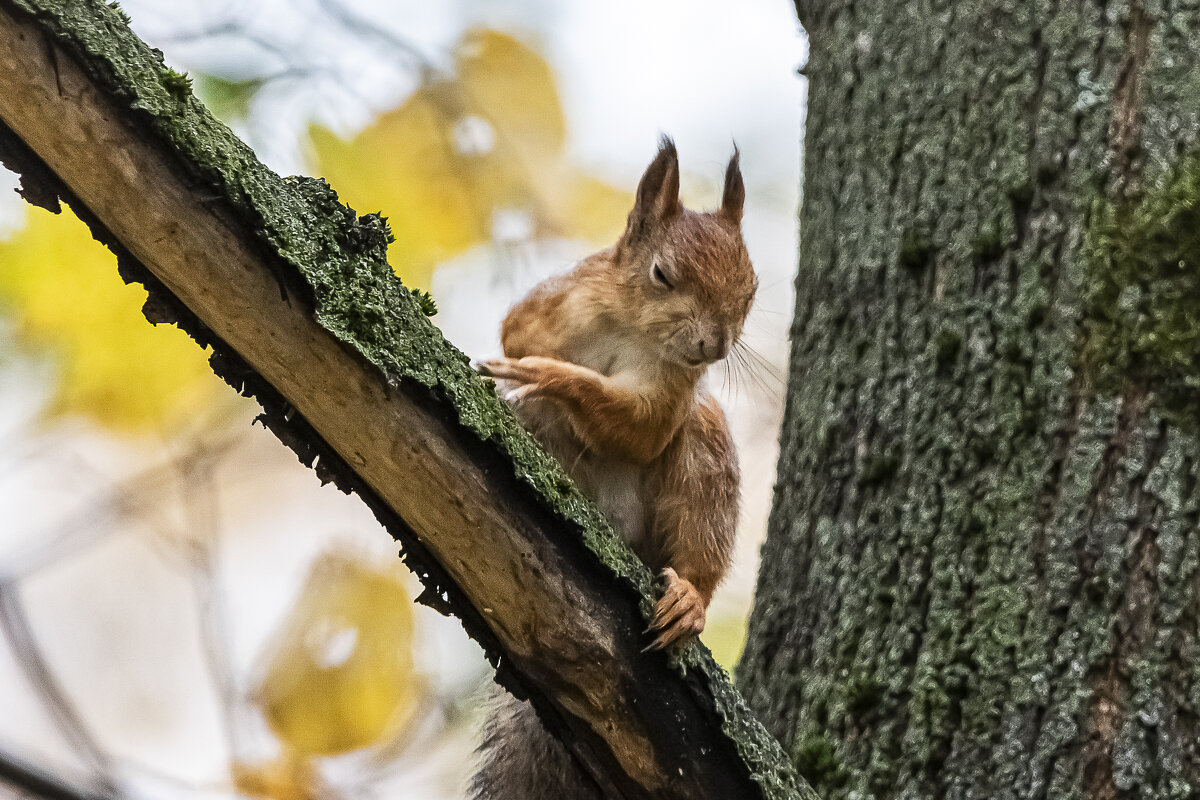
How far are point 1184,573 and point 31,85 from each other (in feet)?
4.65

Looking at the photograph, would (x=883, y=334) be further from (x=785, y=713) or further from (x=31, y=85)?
(x=31, y=85)

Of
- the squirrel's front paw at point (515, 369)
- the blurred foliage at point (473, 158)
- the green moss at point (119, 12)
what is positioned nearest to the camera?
the green moss at point (119, 12)

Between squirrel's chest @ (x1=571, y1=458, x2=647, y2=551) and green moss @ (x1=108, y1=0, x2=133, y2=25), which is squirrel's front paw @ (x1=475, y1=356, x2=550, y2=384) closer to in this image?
squirrel's chest @ (x1=571, y1=458, x2=647, y2=551)

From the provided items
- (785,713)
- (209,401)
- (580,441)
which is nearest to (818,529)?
A: (785,713)

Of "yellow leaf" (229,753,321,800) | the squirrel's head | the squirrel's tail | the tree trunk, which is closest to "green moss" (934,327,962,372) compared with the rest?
the tree trunk

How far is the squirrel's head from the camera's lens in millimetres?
1571

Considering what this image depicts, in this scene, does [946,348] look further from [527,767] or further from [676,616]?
[527,767]

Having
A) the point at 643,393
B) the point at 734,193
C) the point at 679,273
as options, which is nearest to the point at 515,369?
the point at 643,393

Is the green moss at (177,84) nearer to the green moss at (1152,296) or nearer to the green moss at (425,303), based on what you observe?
the green moss at (425,303)

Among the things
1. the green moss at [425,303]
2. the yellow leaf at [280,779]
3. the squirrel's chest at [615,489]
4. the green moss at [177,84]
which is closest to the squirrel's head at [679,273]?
the squirrel's chest at [615,489]

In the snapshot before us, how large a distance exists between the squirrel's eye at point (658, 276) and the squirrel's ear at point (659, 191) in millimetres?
95

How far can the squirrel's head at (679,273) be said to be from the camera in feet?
5.16

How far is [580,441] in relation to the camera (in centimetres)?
157

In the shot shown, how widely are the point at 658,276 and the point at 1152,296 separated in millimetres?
683
